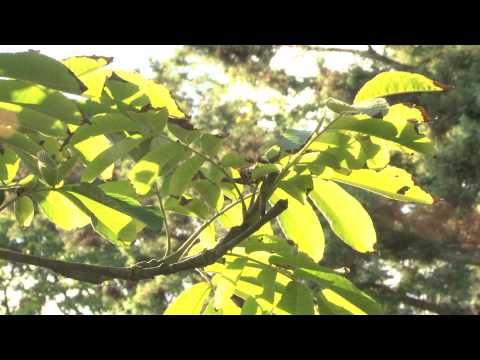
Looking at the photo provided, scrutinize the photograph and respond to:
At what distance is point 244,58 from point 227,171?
10457mm

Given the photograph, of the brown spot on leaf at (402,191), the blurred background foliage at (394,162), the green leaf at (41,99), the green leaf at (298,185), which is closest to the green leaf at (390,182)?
the brown spot on leaf at (402,191)

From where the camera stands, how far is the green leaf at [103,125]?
0.94 metres

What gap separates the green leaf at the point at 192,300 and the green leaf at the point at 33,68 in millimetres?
465

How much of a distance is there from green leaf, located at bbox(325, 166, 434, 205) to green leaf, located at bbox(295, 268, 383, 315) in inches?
6.0

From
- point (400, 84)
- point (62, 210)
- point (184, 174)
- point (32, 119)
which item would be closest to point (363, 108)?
point (400, 84)

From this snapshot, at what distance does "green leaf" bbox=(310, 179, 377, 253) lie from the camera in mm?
1093

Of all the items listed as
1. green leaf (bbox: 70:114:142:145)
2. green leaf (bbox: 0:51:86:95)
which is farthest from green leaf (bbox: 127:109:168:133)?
green leaf (bbox: 0:51:86:95)

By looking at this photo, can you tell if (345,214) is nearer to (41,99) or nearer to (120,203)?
(120,203)

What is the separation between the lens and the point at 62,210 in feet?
3.92

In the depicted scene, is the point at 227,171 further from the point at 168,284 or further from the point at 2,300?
the point at 2,300

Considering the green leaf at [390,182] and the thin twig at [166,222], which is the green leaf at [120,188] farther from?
the green leaf at [390,182]

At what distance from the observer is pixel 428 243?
9453 mm

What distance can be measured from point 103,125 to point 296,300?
39cm
